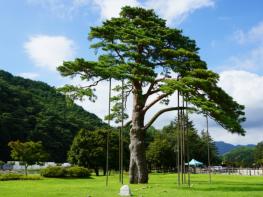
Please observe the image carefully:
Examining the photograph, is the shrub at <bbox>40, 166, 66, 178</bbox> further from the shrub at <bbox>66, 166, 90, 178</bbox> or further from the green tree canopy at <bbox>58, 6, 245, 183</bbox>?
the green tree canopy at <bbox>58, 6, 245, 183</bbox>

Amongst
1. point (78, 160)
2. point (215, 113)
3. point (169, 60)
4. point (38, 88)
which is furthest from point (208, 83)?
point (38, 88)

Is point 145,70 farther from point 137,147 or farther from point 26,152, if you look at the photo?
point 26,152

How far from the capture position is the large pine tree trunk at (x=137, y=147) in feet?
104

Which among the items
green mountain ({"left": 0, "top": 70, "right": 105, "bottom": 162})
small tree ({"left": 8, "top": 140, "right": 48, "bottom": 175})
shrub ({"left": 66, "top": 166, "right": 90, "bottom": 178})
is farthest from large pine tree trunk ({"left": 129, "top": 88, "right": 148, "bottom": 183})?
green mountain ({"left": 0, "top": 70, "right": 105, "bottom": 162})

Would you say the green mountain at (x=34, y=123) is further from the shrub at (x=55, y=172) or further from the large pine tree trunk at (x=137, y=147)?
the large pine tree trunk at (x=137, y=147)

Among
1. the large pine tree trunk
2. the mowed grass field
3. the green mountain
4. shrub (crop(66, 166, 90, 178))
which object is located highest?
the green mountain

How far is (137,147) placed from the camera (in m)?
32.2

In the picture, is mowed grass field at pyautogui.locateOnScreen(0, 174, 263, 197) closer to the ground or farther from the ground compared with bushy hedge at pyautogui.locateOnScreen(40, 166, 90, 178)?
closer to the ground

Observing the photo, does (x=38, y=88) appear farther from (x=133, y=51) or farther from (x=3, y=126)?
(x=133, y=51)

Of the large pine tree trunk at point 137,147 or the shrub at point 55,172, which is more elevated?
the large pine tree trunk at point 137,147

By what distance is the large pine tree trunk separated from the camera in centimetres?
3177

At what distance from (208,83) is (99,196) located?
11.1 m

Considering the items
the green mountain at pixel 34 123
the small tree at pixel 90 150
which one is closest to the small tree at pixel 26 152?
the small tree at pixel 90 150

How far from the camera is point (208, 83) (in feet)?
89.2
